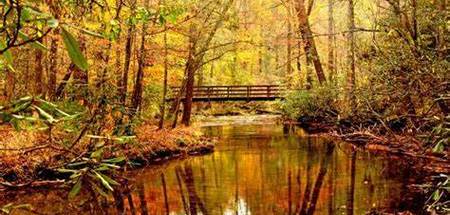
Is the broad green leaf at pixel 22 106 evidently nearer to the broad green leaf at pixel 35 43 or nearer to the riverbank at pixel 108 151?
the broad green leaf at pixel 35 43

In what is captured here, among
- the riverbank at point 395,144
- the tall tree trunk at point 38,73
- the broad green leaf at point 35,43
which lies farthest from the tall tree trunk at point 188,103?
the broad green leaf at point 35,43

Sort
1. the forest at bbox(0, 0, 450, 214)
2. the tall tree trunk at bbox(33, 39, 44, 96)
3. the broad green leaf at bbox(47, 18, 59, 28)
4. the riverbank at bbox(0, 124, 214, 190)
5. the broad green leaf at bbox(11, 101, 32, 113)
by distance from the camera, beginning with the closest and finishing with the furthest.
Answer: the broad green leaf at bbox(47, 18, 59, 28) < the broad green leaf at bbox(11, 101, 32, 113) < the forest at bbox(0, 0, 450, 214) < the riverbank at bbox(0, 124, 214, 190) < the tall tree trunk at bbox(33, 39, 44, 96)

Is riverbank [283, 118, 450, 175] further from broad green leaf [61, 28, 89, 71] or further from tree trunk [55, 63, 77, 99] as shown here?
tree trunk [55, 63, 77, 99]

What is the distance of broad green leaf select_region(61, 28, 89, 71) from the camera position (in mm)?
1075

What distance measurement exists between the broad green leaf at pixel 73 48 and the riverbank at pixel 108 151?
241 inches

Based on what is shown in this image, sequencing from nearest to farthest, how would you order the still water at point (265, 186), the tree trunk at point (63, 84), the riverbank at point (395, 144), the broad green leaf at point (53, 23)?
the broad green leaf at point (53, 23) → the still water at point (265, 186) → the riverbank at point (395, 144) → the tree trunk at point (63, 84)

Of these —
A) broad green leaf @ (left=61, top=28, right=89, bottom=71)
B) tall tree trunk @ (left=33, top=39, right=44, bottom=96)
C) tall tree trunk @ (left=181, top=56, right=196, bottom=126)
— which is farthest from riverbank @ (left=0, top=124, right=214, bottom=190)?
broad green leaf @ (left=61, top=28, right=89, bottom=71)

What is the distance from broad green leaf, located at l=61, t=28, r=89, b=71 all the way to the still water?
16.5 ft

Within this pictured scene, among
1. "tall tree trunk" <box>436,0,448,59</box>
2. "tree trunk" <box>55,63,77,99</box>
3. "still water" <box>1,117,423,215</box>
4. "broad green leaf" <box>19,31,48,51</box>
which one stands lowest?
"still water" <box>1,117,423,215</box>

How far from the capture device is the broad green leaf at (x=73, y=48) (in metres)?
1.08

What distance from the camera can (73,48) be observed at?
112 centimetres

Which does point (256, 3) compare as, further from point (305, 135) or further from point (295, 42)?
point (305, 135)

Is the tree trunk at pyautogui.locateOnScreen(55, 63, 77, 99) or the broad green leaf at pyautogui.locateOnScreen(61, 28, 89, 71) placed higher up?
the tree trunk at pyautogui.locateOnScreen(55, 63, 77, 99)

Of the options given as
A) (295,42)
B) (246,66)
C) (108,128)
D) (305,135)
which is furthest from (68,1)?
(246,66)
